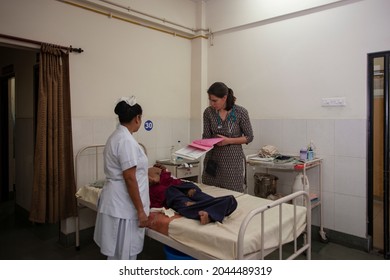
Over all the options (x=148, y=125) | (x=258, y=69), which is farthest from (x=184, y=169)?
(x=258, y=69)

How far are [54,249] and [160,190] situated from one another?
1.53 metres

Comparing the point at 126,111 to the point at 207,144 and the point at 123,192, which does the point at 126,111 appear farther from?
the point at 207,144

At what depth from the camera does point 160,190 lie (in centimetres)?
253

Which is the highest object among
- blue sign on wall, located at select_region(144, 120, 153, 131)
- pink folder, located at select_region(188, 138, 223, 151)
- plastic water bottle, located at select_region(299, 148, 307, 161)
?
blue sign on wall, located at select_region(144, 120, 153, 131)

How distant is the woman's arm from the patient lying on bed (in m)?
0.30

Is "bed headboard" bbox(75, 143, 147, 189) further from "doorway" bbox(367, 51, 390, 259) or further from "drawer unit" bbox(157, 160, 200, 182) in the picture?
"doorway" bbox(367, 51, 390, 259)

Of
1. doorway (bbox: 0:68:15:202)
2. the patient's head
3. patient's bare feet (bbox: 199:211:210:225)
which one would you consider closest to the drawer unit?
the patient's head

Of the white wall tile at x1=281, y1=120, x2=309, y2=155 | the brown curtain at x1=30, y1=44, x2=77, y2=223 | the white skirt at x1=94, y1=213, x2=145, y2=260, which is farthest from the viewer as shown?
the white wall tile at x1=281, y1=120, x2=309, y2=155

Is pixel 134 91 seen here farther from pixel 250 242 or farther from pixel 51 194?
pixel 250 242

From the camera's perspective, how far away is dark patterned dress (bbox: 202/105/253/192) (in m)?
2.73

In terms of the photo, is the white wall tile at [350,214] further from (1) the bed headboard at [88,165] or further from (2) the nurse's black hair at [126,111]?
(1) the bed headboard at [88,165]

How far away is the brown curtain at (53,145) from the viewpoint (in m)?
2.88

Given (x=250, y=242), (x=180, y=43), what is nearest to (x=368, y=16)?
(x=180, y=43)
